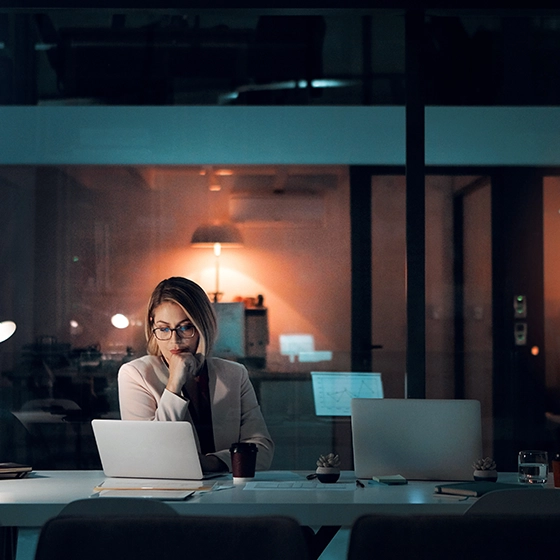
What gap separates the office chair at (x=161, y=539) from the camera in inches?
62.4

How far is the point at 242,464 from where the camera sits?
9.36ft

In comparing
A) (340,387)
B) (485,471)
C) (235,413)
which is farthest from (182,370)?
(340,387)

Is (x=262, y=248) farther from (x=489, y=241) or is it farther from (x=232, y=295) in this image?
(x=489, y=241)

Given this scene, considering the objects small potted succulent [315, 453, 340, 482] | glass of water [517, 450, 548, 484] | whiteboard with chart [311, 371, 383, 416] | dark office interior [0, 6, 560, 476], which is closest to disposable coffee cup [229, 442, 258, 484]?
small potted succulent [315, 453, 340, 482]

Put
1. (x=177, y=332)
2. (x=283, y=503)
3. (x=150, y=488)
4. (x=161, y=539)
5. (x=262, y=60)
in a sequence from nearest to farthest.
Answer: (x=161, y=539) → (x=283, y=503) → (x=150, y=488) → (x=177, y=332) → (x=262, y=60)

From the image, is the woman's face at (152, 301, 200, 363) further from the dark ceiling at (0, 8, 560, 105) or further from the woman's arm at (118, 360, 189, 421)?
the dark ceiling at (0, 8, 560, 105)

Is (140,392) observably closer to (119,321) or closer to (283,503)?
(283,503)

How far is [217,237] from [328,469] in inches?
131

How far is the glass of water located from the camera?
2.87m

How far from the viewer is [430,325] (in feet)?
19.6

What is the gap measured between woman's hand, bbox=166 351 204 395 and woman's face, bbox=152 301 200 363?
103mm

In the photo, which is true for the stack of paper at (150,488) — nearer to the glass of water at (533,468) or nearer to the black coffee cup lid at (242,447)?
the black coffee cup lid at (242,447)

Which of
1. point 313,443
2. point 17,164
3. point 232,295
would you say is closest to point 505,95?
point 232,295

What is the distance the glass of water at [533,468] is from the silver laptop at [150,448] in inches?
44.4
